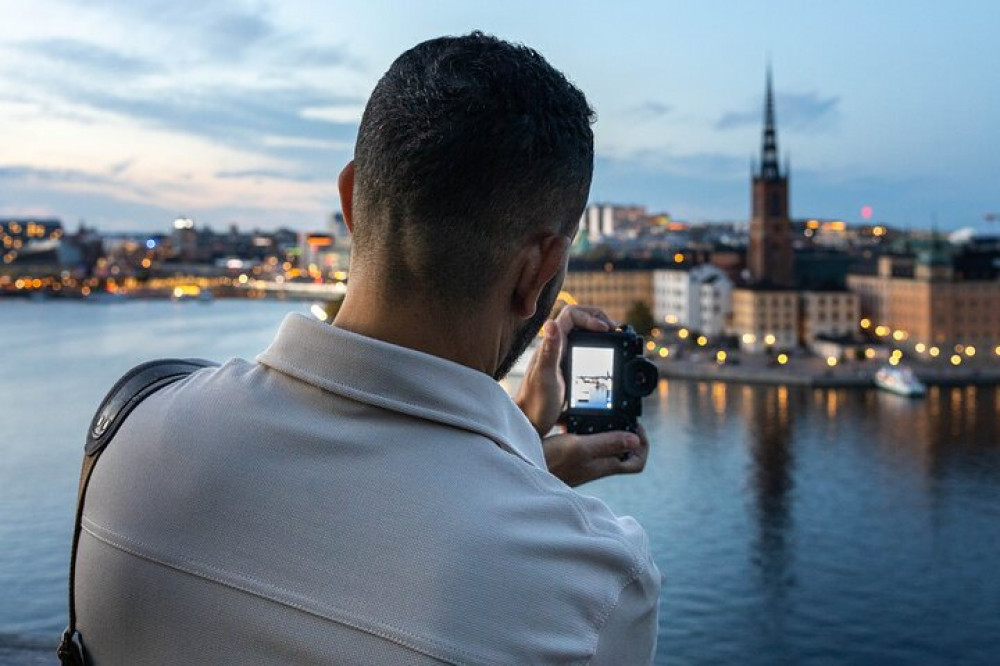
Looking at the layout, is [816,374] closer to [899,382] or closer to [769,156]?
[899,382]

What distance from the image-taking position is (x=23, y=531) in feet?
18.6

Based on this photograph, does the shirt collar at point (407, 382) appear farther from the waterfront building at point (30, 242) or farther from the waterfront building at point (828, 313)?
the waterfront building at point (30, 242)

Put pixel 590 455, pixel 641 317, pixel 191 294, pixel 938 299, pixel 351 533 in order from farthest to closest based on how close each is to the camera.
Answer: pixel 191 294 → pixel 641 317 → pixel 938 299 → pixel 590 455 → pixel 351 533

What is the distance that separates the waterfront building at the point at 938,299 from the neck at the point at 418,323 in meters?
14.8

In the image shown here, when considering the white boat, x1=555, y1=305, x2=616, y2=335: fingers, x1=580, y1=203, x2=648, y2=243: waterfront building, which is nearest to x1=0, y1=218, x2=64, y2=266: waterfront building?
x1=580, y1=203, x2=648, y2=243: waterfront building

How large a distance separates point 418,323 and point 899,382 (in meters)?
11.9

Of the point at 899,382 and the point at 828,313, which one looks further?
the point at 828,313

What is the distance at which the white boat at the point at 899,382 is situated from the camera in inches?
449

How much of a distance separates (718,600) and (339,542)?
5.00 metres

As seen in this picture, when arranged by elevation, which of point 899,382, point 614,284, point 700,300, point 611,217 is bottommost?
point 899,382

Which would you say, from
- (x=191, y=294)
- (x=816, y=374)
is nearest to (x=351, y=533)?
(x=816, y=374)

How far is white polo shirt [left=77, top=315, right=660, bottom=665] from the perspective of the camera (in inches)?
9.9

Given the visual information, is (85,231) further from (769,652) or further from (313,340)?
(313,340)

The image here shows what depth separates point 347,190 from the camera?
13.2 inches
